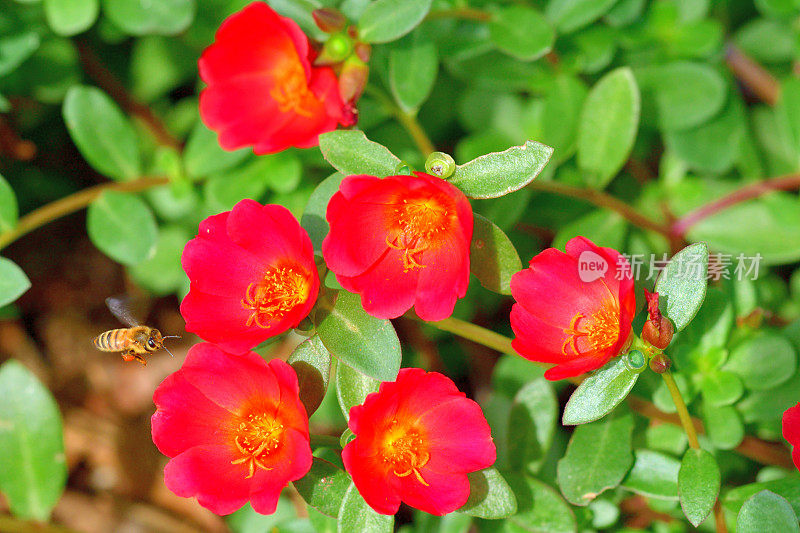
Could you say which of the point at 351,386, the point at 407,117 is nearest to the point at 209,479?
the point at 351,386

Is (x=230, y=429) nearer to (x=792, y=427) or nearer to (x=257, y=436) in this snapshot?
(x=257, y=436)

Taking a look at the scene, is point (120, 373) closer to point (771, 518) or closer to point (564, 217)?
point (564, 217)

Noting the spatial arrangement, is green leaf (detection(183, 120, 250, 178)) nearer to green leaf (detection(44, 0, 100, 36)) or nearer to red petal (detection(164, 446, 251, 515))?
green leaf (detection(44, 0, 100, 36))

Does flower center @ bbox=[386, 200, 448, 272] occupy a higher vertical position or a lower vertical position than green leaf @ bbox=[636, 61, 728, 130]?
higher

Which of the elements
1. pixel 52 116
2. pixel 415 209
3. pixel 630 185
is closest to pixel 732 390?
pixel 415 209

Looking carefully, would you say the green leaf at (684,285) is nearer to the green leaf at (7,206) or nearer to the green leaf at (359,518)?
the green leaf at (359,518)

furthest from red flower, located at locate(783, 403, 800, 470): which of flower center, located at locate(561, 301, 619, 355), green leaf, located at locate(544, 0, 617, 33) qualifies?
green leaf, located at locate(544, 0, 617, 33)
